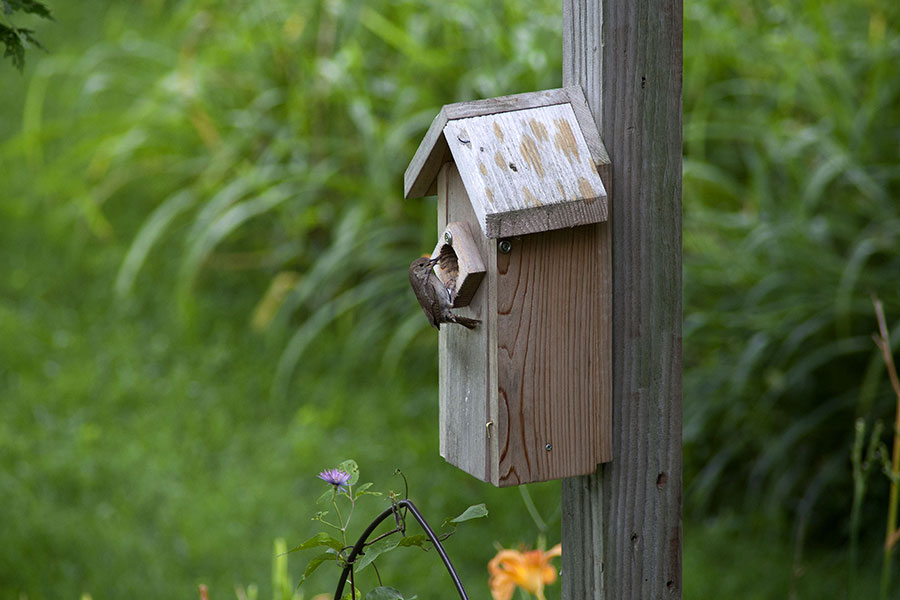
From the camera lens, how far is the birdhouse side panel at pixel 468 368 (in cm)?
138

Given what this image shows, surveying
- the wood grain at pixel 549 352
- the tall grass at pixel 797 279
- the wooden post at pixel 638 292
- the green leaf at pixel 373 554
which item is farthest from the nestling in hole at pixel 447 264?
the tall grass at pixel 797 279

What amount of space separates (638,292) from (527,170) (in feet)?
0.76

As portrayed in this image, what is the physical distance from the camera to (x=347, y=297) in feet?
12.0

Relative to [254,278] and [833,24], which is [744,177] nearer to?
A: [833,24]

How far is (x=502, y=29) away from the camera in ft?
12.2

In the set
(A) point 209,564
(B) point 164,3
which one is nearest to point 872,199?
(A) point 209,564

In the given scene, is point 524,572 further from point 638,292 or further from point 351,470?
point 638,292

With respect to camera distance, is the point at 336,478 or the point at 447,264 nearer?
the point at 336,478

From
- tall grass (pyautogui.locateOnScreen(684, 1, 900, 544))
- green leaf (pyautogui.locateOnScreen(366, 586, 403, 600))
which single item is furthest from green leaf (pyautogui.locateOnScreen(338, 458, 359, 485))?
tall grass (pyautogui.locateOnScreen(684, 1, 900, 544))

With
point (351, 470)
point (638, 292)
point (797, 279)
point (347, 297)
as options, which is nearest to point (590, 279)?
point (638, 292)

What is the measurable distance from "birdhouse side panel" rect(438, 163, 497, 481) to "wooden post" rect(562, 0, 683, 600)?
164 millimetres

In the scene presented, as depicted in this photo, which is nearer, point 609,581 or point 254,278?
point 609,581

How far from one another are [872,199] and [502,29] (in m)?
1.44

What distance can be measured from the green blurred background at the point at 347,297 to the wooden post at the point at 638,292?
148 centimetres
